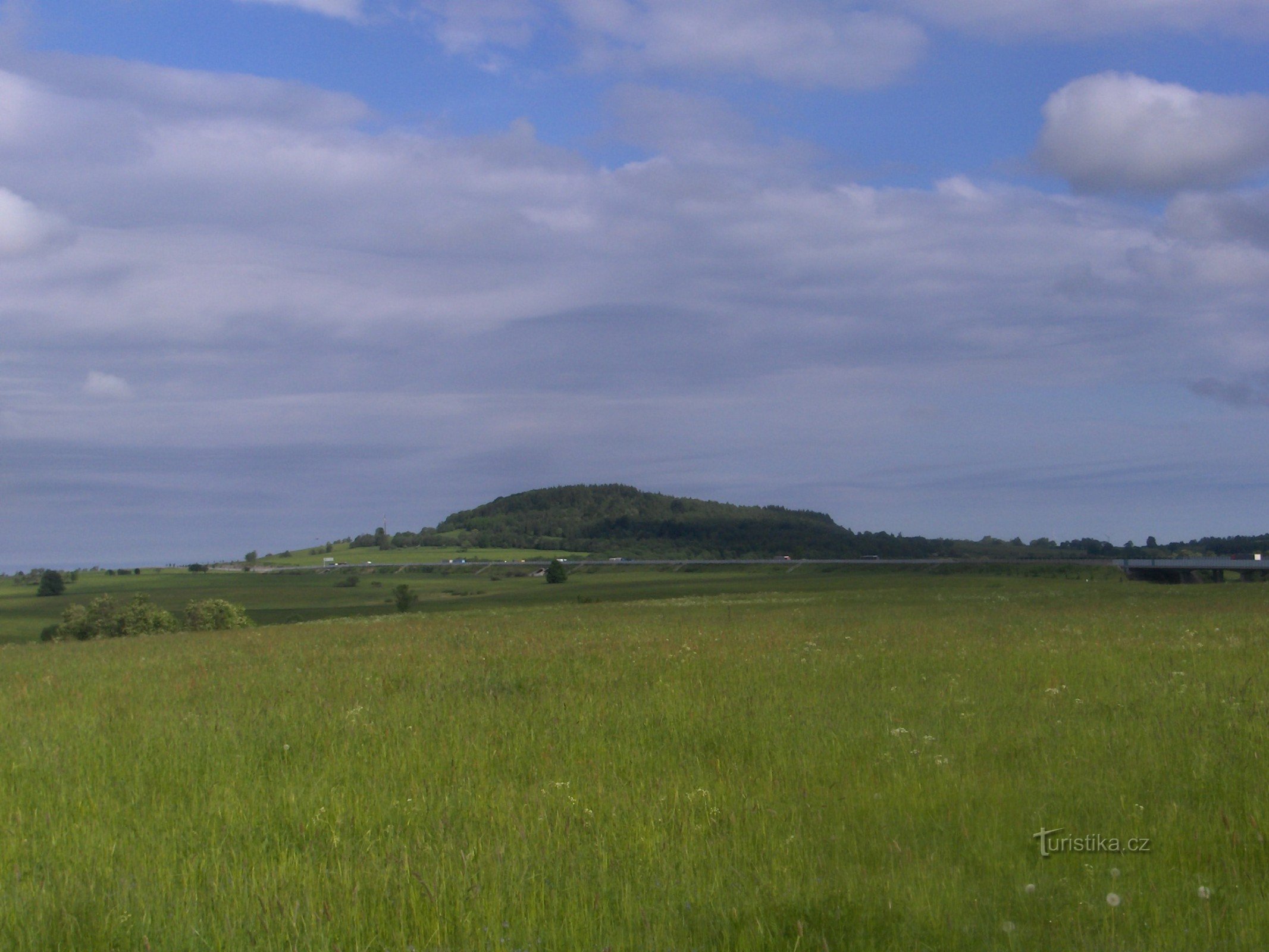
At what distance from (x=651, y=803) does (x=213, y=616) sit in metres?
66.0

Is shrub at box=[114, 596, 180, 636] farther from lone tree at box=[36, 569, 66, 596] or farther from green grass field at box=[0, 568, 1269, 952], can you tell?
lone tree at box=[36, 569, 66, 596]

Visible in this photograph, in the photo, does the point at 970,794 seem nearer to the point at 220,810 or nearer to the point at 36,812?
the point at 220,810

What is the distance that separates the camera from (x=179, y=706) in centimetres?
1380

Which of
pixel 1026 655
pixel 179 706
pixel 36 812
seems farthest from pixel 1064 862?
pixel 179 706

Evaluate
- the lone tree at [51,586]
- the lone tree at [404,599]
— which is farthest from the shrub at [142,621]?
the lone tree at [51,586]

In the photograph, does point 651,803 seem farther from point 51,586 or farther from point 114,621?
point 51,586

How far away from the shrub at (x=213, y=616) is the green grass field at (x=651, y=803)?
51088 millimetres

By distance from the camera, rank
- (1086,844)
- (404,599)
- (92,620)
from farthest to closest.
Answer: (404,599) < (92,620) < (1086,844)

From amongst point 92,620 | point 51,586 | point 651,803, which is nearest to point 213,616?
point 92,620

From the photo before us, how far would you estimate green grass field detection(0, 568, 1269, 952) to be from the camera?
18.3 feet

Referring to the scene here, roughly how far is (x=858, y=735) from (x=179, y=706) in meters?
9.64

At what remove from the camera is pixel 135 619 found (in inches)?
2485

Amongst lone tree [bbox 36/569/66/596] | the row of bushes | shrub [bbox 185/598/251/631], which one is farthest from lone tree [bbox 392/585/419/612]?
lone tree [bbox 36/569/66/596]

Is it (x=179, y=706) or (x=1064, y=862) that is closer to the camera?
(x=1064, y=862)
